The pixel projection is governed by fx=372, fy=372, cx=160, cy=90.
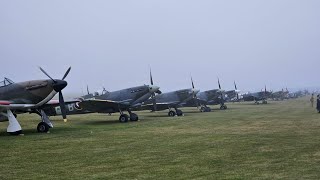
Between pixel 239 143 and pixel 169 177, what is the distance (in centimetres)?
606

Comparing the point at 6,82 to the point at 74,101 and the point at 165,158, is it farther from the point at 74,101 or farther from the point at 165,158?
the point at 165,158

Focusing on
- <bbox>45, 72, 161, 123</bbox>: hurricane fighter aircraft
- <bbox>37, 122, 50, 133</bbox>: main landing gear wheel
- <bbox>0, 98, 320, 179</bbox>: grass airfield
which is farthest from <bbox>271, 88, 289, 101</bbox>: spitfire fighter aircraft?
<bbox>0, 98, 320, 179</bbox>: grass airfield

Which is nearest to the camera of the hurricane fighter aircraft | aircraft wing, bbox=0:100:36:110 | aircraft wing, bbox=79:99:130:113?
aircraft wing, bbox=0:100:36:110

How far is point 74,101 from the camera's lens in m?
26.0

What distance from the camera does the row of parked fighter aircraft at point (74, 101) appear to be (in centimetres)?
1838

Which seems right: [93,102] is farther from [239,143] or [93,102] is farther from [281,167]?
[281,167]

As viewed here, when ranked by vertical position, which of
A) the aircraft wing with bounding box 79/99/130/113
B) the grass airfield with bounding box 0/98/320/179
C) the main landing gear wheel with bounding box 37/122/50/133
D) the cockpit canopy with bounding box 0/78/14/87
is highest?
the cockpit canopy with bounding box 0/78/14/87

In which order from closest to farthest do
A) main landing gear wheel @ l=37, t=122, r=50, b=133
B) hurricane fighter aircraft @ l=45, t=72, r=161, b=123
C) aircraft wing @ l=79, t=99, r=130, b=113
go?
main landing gear wheel @ l=37, t=122, r=50, b=133 < aircraft wing @ l=79, t=99, r=130, b=113 < hurricane fighter aircraft @ l=45, t=72, r=161, b=123

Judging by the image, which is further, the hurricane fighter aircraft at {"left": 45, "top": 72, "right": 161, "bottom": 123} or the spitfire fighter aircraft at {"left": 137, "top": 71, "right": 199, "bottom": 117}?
the spitfire fighter aircraft at {"left": 137, "top": 71, "right": 199, "bottom": 117}

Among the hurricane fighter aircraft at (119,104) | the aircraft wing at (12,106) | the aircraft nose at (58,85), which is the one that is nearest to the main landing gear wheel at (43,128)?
the aircraft wing at (12,106)

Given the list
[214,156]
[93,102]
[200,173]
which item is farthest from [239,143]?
[93,102]

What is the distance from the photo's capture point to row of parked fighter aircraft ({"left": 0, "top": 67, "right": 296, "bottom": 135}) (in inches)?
723

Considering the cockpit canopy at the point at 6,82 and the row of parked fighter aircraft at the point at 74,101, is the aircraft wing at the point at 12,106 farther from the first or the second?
the cockpit canopy at the point at 6,82

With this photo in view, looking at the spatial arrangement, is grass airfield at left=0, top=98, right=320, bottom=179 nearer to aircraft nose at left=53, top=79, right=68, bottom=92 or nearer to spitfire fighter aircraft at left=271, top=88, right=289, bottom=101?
aircraft nose at left=53, top=79, right=68, bottom=92
